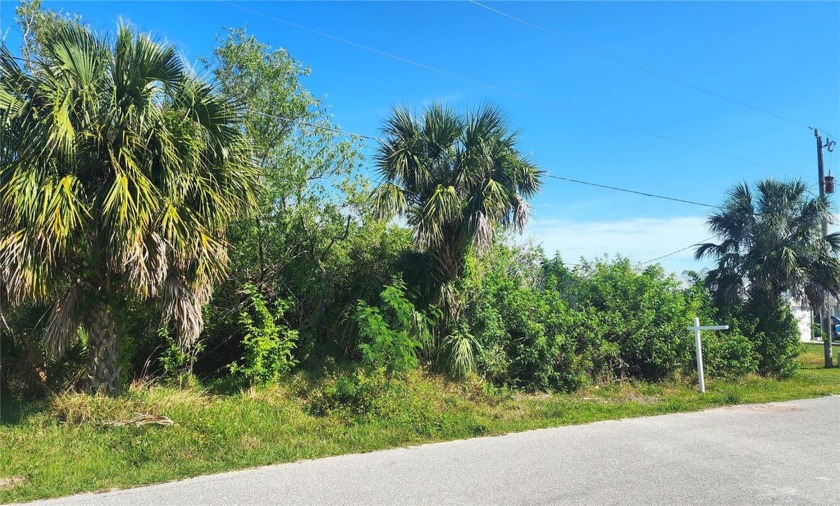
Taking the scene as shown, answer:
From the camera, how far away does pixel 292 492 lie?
17.3 feet

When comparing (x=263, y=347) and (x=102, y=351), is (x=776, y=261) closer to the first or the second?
(x=263, y=347)

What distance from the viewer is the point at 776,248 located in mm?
14781

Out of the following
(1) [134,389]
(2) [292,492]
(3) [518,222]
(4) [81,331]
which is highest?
(3) [518,222]

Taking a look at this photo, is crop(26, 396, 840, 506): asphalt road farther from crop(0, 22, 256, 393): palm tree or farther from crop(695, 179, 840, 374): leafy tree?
crop(695, 179, 840, 374): leafy tree

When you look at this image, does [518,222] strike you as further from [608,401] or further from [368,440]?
[368,440]

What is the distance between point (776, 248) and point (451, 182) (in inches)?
390

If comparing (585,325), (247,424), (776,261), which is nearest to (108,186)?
(247,424)

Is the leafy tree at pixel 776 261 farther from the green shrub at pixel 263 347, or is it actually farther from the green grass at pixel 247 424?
the green shrub at pixel 263 347

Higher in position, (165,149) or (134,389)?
(165,149)

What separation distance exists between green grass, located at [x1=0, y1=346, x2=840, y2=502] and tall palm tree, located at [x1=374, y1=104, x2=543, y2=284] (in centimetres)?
266

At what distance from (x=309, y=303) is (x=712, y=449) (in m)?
7.21

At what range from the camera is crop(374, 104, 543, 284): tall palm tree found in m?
10.3

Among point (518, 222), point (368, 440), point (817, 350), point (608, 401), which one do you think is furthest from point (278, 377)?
point (817, 350)

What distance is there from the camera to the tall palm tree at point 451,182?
1027cm
